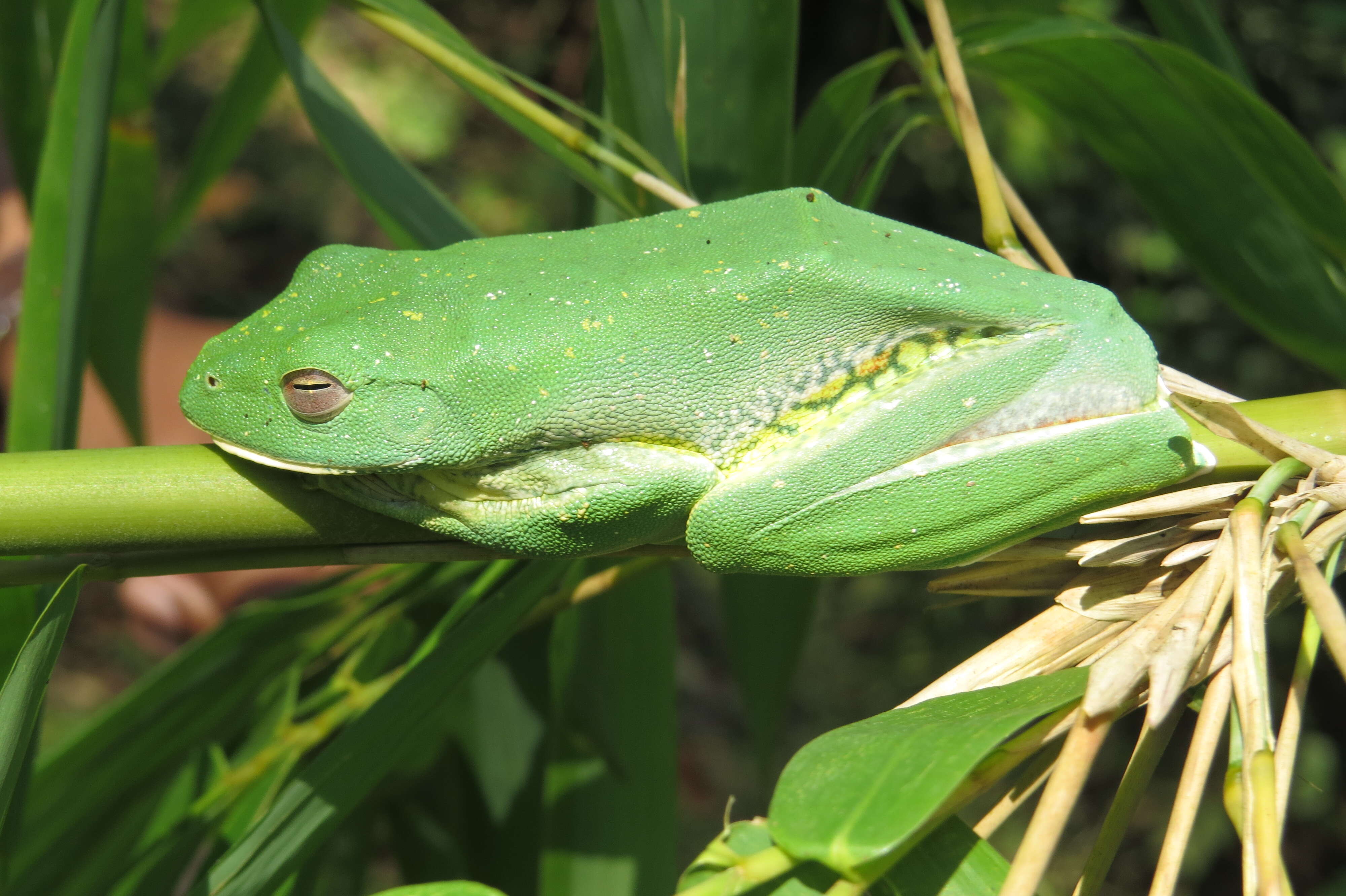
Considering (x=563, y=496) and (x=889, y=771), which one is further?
(x=563, y=496)

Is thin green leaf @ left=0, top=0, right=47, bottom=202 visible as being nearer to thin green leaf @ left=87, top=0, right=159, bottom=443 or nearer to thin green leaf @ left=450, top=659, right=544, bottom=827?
thin green leaf @ left=87, top=0, right=159, bottom=443

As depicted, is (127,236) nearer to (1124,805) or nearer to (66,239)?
(66,239)

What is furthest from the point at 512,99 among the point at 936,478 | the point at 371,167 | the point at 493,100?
the point at 936,478

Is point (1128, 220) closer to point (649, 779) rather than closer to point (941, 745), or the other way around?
point (649, 779)

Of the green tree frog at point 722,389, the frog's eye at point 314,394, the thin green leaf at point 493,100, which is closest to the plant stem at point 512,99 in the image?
the thin green leaf at point 493,100

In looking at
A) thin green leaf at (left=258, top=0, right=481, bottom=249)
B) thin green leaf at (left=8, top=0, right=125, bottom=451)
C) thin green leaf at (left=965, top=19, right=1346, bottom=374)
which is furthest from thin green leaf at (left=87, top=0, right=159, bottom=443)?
thin green leaf at (left=965, top=19, right=1346, bottom=374)

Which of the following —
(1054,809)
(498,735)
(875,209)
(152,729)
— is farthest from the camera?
(875,209)
